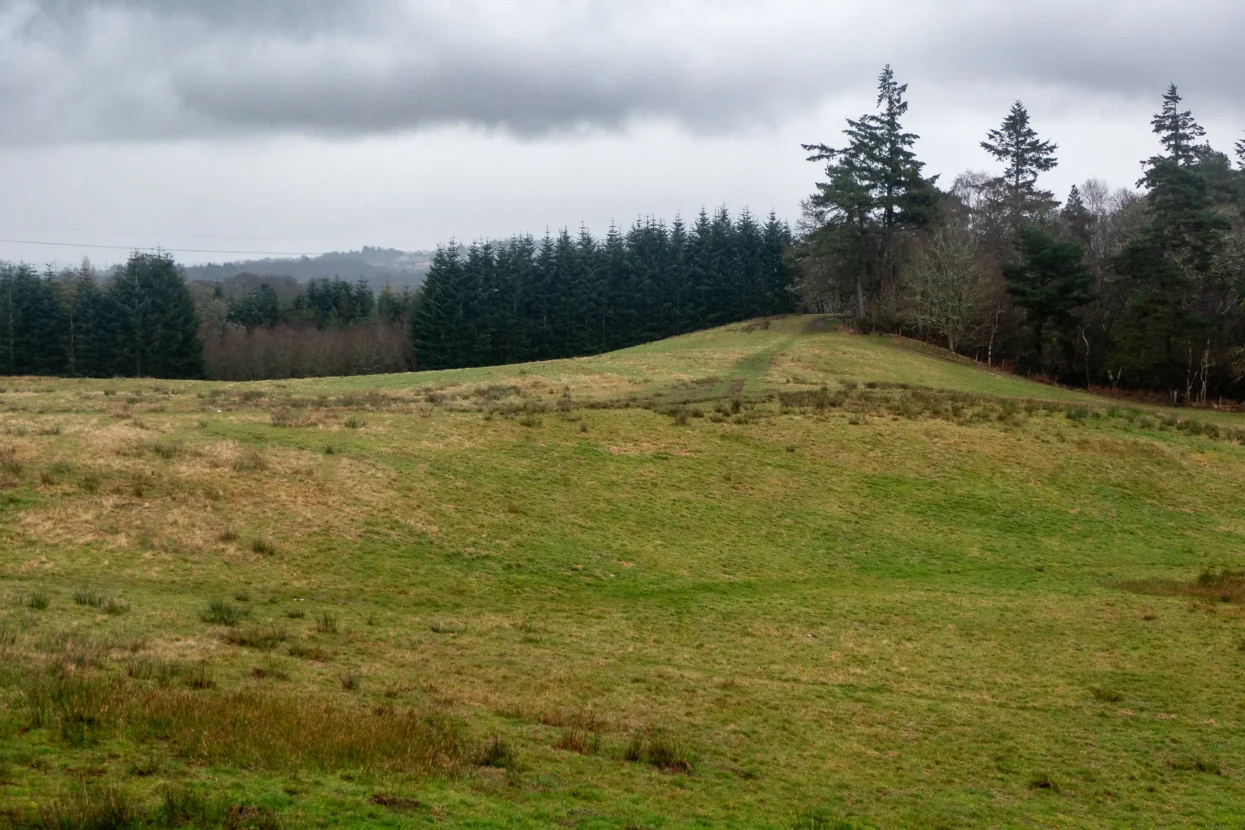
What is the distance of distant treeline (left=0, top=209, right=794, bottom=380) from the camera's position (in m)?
97.1

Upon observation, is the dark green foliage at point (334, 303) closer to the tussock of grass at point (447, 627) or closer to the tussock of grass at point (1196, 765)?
the tussock of grass at point (447, 627)

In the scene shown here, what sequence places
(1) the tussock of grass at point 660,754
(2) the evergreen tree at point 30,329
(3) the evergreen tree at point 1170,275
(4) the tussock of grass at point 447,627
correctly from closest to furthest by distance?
(1) the tussock of grass at point 660,754, (4) the tussock of grass at point 447,627, (3) the evergreen tree at point 1170,275, (2) the evergreen tree at point 30,329

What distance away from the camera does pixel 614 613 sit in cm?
2114

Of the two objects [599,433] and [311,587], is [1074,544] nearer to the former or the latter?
[599,433]

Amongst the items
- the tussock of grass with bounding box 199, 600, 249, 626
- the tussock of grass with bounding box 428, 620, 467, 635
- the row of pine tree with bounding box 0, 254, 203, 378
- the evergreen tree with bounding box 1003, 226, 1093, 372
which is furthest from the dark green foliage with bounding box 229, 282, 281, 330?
the tussock of grass with bounding box 199, 600, 249, 626

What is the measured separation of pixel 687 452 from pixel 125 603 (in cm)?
2160

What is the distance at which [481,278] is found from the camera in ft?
364

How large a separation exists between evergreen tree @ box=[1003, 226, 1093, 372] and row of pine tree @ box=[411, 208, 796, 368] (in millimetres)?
36265

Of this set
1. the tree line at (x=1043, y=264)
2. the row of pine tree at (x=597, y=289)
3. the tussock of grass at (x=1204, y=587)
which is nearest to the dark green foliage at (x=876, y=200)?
the tree line at (x=1043, y=264)

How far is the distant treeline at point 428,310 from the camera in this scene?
319ft

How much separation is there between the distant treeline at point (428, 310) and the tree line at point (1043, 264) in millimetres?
18798

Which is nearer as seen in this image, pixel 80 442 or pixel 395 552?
pixel 395 552

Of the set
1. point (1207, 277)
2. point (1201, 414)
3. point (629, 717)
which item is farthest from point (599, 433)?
point (1207, 277)

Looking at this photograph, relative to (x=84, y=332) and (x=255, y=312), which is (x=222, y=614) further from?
(x=255, y=312)
